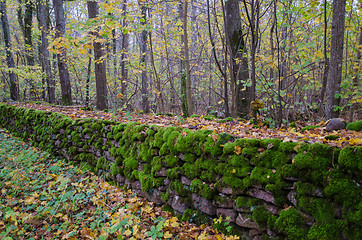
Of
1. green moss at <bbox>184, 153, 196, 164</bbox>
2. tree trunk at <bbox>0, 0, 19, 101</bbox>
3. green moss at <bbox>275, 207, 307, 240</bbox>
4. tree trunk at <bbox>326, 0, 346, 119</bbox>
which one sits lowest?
green moss at <bbox>275, 207, 307, 240</bbox>

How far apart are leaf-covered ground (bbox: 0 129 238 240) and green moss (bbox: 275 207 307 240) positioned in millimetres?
671

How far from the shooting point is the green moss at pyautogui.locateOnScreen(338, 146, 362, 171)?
1879 mm

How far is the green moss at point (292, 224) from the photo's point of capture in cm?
210

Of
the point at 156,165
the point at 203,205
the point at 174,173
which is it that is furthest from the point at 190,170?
the point at 156,165

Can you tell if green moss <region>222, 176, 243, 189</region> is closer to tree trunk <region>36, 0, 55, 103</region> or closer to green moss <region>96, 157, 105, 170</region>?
green moss <region>96, 157, 105, 170</region>

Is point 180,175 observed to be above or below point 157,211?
above

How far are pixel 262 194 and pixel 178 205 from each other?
1.34 meters

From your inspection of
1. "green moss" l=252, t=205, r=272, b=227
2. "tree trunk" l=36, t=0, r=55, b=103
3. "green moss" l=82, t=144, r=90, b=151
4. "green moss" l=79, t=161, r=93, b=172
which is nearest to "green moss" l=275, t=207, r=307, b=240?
"green moss" l=252, t=205, r=272, b=227

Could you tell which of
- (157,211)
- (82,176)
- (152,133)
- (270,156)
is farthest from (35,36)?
(270,156)

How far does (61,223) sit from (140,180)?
134 centimetres

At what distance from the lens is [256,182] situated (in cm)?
246

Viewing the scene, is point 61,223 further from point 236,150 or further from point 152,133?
point 236,150

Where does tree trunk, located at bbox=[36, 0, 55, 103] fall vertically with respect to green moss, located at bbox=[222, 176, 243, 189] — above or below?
above

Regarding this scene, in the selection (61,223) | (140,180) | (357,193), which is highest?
(357,193)
